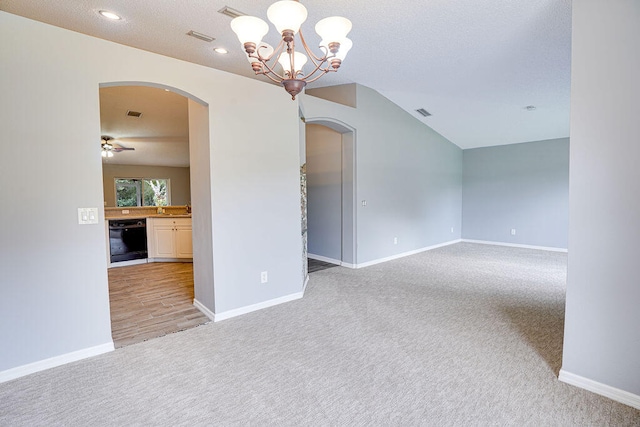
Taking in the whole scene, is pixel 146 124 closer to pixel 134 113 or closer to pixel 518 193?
pixel 134 113

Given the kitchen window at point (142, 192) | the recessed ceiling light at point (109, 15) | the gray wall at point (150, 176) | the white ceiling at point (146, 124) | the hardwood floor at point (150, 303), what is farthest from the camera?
the kitchen window at point (142, 192)

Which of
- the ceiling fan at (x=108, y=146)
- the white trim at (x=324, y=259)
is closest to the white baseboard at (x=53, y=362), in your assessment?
the white trim at (x=324, y=259)

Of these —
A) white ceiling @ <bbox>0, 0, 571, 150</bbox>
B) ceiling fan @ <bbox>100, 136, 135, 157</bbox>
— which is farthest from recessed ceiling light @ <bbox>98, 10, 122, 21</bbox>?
ceiling fan @ <bbox>100, 136, 135, 157</bbox>

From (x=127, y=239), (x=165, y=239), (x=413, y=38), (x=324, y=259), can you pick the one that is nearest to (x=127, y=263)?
(x=127, y=239)

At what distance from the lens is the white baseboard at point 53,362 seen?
2.28 m

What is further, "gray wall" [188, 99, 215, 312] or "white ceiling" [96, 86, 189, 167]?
"white ceiling" [96, 86, 189, 167]

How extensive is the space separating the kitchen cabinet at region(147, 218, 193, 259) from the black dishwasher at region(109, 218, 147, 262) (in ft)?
0.37

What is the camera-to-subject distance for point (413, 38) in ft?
10.2

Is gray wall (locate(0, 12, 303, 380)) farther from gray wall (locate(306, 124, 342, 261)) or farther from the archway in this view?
gray wall (locate(306, 124, 342, 261))

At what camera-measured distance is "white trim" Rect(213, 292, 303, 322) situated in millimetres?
3283

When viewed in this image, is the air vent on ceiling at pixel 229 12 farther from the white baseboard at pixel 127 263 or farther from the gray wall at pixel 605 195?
the white baseboard at pixel 127 263

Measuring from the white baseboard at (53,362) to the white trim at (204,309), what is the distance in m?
0.89

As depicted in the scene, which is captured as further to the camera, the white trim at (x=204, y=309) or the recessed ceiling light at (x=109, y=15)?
the white trim at (x=204, y=309)

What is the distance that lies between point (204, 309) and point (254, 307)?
544 millimetres
